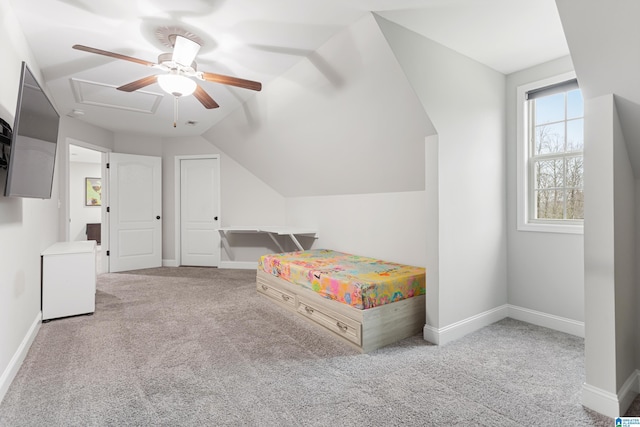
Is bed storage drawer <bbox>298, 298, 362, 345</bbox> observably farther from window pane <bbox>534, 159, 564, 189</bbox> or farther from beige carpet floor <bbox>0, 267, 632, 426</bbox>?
window pane <bbox>534, 159, 564, 189</bbox>

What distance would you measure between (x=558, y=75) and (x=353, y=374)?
2948mm

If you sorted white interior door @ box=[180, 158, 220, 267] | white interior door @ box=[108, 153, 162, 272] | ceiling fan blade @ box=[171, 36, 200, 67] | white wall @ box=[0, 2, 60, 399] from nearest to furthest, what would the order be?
1. white wall @ box=[0, 2, 60, 399]
2. ceiling fan blade @ box=[171, 36, 200, 67]
3. white interior door @ box=[108, 153, 162, 272]
4. white interior door @ box=[180, 158, 220, 267]

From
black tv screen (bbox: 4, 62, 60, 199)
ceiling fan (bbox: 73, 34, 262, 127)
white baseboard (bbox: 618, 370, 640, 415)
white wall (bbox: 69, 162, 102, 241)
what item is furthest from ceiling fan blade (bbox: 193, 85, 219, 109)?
white wall (bbox: 69, 162, 102, 241)

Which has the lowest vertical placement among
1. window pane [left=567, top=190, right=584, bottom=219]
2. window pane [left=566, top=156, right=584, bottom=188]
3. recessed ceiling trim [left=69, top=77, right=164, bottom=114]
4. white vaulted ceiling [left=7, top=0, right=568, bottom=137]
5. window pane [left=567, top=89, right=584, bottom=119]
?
window pane [left=567, top=190, right=584, bottom=219]

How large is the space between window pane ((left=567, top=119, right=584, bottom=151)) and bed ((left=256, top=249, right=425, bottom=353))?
1667 mm

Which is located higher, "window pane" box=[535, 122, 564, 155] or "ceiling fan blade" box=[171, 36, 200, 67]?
"ceiling fan blade" box=[171, 36, 200, 67]

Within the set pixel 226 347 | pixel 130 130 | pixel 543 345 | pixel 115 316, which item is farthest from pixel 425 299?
pixel 130 130

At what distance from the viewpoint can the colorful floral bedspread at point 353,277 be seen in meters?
2.55

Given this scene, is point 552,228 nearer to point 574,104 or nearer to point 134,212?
point 574,104

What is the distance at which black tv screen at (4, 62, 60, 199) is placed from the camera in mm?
1809

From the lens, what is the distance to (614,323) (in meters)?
1.68

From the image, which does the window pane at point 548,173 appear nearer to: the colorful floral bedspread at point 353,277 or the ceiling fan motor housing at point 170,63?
the colorful floral bedspread at point 353,277

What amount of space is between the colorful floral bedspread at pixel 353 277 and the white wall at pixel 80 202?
7.05m

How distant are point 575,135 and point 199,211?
533 cm
